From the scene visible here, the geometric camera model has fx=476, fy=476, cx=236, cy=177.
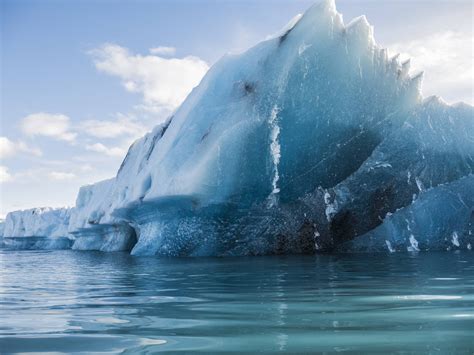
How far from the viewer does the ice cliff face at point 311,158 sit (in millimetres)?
12266

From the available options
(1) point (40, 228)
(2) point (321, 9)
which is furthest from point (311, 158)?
(1) point (40, 228)

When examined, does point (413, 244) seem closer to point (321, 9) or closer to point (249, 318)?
point (321, 9)

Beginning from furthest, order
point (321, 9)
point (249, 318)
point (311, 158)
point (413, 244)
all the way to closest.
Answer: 1. point (413, 244)
2. point (311, 158)
3. point (321, 9)
4. point (249, 318)

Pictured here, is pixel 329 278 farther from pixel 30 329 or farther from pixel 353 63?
pixel 353 63

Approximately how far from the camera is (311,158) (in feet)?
42.5

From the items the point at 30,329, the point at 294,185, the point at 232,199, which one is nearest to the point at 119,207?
the point at 232,199

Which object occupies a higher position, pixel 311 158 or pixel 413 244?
pixel 311 158

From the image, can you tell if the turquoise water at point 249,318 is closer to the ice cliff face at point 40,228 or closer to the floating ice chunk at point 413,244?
the floating ice chunk at point 413,244

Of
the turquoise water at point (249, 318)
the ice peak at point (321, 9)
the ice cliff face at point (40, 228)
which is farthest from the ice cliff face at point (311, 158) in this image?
the ice cliff face at point (40, 228)

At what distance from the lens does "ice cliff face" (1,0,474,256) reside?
12266 mm

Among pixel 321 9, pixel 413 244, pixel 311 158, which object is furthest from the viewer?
pixel 413 244

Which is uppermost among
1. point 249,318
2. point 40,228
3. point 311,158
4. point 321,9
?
point 321,9

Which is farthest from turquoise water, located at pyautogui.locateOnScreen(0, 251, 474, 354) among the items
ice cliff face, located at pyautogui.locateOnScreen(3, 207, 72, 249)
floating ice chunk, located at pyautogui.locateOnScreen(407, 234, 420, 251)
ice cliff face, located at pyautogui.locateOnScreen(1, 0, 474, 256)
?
ice cliff face, located at pyautogui.locateOnScreen(3, 207, 72, 249)

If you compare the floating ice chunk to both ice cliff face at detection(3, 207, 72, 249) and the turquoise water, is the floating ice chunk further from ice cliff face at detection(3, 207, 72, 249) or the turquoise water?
ice cliff face at detection(3, 207, 72, 249)
